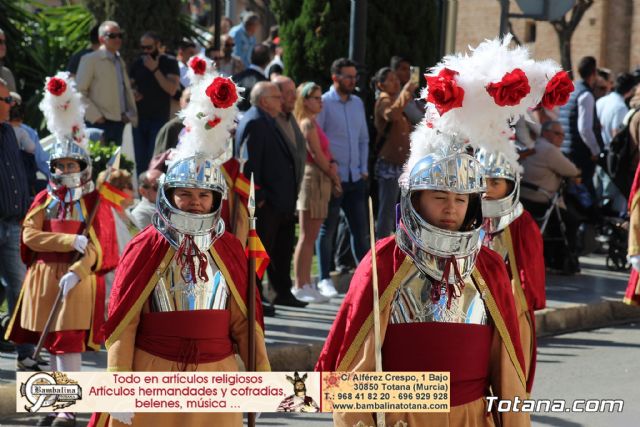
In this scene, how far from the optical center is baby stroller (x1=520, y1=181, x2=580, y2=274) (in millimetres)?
13766

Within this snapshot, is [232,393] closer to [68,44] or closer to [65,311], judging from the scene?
[65,311]

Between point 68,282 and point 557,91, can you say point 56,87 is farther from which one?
point 557,91

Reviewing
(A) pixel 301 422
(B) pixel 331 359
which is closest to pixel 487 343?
(B) pixel 331 359

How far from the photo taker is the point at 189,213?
5926 millimetres

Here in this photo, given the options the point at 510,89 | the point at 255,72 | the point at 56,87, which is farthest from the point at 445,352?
the point at 255,72

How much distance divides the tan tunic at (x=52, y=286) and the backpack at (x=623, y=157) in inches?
244

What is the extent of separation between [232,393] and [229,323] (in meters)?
0.65

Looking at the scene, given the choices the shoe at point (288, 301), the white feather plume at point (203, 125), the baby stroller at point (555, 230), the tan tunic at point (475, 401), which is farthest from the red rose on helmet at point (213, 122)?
the baby stroller at point (555, 230)

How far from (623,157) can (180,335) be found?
811 cm

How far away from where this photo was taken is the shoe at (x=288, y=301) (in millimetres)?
11500

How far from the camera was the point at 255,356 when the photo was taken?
19.0 ft

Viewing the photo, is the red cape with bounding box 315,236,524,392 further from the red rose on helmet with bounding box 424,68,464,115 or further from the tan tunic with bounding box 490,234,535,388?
the tan tunic with bounding box 490,234,535,388

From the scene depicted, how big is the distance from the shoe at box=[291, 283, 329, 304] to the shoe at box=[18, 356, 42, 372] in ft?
11.5

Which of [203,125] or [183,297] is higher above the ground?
[203,125]
